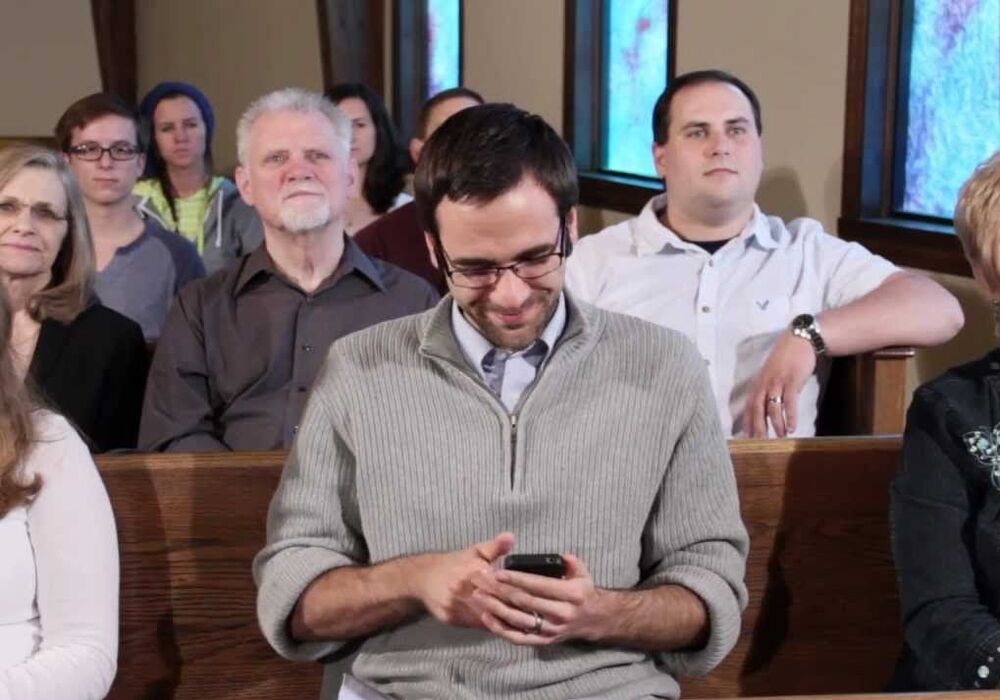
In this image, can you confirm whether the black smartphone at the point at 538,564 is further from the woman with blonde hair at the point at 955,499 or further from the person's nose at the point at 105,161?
the person's nose at the point at 105,161

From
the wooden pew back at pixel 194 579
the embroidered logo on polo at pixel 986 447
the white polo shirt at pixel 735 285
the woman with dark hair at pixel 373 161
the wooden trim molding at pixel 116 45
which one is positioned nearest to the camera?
the embroidered logo on polo at pixel 986 447

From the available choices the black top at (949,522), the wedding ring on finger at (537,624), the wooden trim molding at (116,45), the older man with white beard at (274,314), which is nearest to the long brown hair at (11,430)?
the wedding ring on finger at (537,624)

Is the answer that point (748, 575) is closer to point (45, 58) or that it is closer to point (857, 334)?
point (857, 334)

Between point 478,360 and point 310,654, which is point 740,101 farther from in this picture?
point 310,654

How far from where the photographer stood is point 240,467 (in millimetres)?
2424

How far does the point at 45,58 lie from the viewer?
1081cm

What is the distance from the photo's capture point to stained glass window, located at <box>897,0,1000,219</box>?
408 cm

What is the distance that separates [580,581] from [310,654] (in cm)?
40

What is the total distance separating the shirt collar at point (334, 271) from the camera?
3141mm

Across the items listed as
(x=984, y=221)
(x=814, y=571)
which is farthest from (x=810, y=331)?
(x=984, y=221)

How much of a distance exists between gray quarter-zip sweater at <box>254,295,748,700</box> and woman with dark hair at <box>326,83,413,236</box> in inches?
122

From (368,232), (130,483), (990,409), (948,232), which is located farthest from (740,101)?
(130,483)

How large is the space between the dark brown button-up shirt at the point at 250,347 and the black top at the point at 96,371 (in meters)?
0.10

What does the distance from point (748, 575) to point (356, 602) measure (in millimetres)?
766
